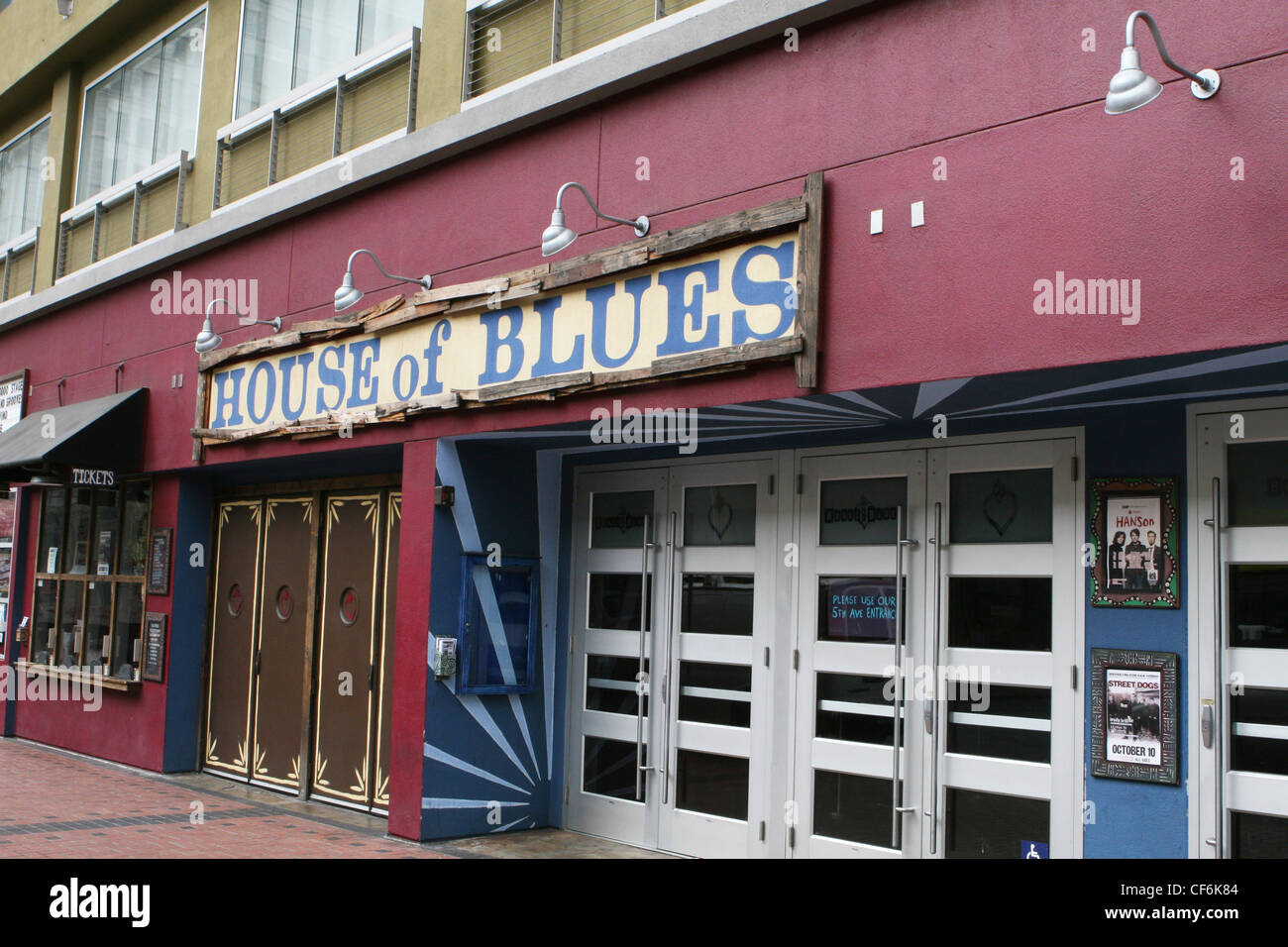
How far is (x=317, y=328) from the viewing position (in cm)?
1058

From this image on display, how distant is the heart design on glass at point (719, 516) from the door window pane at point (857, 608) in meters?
0.93

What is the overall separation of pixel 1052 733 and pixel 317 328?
6.81 m

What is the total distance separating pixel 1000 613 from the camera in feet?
23.2

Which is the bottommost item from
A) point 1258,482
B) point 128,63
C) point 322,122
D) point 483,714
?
point 483,714

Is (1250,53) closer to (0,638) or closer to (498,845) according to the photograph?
(498,845)

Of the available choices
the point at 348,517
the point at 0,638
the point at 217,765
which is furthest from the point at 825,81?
the point at 0,638

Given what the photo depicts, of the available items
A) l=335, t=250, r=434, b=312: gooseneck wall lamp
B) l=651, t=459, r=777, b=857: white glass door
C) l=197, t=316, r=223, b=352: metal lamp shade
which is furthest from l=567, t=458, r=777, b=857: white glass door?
l=197, t=316, r=223, b=352: metal lamp shade

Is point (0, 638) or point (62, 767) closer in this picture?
point (62, 767)

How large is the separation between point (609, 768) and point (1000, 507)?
3728mm

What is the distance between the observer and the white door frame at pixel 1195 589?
607 cm

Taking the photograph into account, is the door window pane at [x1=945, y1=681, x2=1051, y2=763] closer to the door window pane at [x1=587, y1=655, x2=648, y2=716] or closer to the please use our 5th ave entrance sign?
the please use our 5th ave entrance sign

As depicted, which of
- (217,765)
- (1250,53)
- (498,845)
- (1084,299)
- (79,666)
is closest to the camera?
(1250,53)

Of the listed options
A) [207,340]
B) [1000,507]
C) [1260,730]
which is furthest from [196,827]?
[1260,730]

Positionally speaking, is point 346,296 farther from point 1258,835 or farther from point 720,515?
point 1258,835
